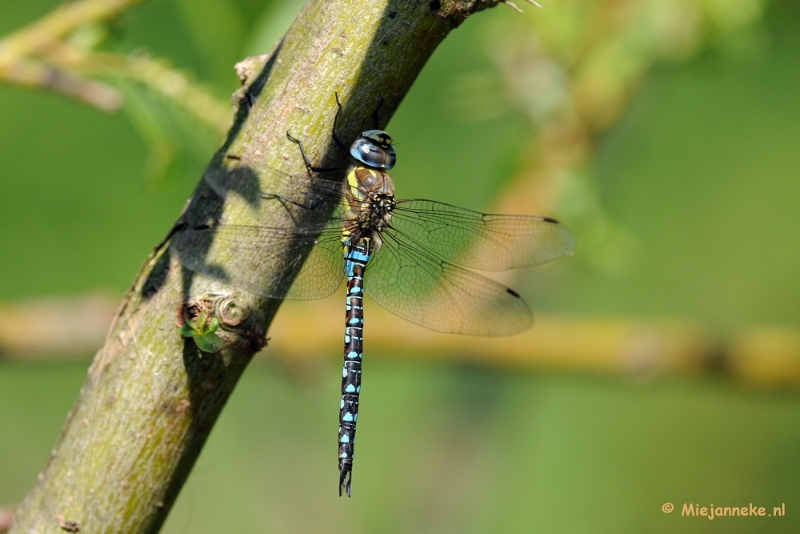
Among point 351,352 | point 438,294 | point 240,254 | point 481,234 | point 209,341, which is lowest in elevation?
point 209,341

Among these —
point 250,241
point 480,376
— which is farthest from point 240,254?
point 480,376

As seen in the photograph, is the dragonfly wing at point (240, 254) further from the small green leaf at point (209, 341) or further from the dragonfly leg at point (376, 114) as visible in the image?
the dragonfly leg at point (376, 114)

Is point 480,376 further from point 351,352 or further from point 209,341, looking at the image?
point 209,341

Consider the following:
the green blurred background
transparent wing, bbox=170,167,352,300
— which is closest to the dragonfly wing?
transparent wing, bbox=170,167,352,300

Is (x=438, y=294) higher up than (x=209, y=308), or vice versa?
(x=438, y=294)

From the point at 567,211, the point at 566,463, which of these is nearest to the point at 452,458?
the point at 566,463

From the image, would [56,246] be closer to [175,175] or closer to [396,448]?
[396,448]

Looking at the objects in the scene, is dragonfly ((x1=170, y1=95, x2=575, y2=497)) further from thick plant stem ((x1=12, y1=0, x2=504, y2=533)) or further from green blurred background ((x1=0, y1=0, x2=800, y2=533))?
green blurred background ((x1=0, y1=0, x2=800, y2=533))
